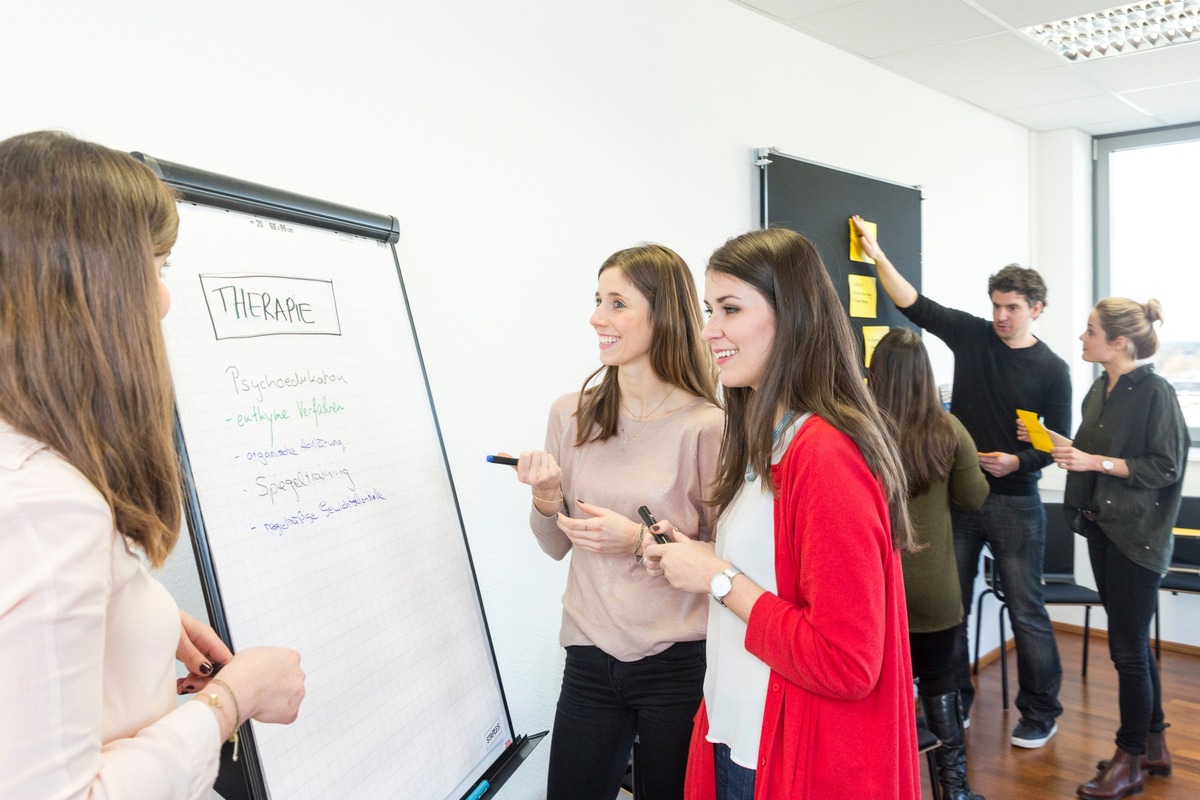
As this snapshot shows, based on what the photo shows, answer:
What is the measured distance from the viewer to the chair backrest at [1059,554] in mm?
3889

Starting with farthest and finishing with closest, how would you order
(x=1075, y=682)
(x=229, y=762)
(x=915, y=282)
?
(x=1075, y=682) → (x=915, y=282) → (x=229, y=762)

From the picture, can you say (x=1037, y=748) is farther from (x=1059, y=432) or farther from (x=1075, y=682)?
(x=1059, y=432)

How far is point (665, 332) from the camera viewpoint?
1.78m

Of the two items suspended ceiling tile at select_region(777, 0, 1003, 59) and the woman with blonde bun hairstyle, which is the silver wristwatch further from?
suspended ceiling tile at select_region(777, 0, 1003, 59)

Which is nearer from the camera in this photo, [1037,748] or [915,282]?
[1037,748]

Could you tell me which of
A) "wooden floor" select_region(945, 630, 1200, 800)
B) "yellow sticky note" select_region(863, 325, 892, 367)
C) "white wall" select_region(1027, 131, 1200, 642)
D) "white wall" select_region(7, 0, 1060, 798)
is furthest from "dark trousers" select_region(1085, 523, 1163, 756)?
"white wall" select_region(1027, 131, 1200, 642)

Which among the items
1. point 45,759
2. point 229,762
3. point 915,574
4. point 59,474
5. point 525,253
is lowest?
point 915,574

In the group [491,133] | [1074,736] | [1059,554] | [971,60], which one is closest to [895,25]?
[971,60]

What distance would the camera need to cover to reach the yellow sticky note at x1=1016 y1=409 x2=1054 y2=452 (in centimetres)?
301

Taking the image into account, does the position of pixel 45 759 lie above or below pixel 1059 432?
above

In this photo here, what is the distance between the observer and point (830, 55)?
332 centimetres

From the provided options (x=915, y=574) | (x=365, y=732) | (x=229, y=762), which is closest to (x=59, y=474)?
(x=229, y=762)

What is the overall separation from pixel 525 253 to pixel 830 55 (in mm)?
1800

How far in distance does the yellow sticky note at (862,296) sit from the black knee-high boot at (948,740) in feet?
4.75
